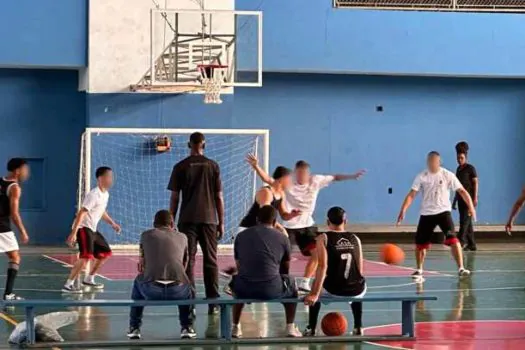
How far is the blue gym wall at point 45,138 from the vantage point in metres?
27.5

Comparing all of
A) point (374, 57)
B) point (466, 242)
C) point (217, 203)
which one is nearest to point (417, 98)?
point (374, 57)

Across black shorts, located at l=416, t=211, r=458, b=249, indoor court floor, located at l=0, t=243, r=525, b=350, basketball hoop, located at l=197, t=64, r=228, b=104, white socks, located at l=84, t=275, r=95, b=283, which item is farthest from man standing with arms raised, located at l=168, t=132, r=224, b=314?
basketball hoop, located at l=197, t=64, r=228, b=104

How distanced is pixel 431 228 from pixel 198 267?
15.1 ft

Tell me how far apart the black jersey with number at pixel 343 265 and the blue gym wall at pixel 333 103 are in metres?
14.4

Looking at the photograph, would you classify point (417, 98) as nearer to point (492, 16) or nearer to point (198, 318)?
point (492, 16)

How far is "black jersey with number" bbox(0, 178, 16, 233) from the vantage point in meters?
15.5

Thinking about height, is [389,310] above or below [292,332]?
below

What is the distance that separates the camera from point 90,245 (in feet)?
57.7

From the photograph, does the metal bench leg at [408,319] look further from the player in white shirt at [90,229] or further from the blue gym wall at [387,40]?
the blue gym wall at [387,40]

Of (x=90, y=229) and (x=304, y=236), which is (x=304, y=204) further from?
(x=90, y=229)

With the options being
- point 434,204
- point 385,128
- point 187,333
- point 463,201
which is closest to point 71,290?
point 187,333

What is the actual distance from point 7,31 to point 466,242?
36.0 ft

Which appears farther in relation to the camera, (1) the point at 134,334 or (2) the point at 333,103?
(2) the point at 333,103

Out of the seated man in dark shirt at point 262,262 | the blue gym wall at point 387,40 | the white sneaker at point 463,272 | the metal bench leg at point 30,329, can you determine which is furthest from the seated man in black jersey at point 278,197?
the blue gym wall at point 387,40
